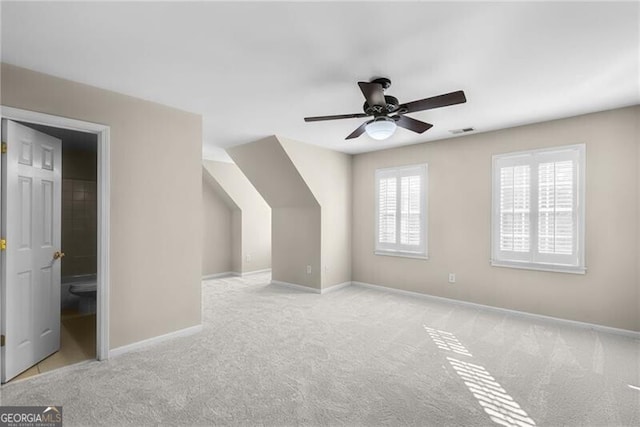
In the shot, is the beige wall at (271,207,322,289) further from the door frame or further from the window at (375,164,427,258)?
the door frame

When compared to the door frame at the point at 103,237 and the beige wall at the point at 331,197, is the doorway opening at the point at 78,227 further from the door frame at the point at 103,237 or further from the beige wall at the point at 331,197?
the beige wall at the point at 331,197

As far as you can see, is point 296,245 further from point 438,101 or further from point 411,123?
point 438,101

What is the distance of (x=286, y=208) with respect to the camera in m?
5.89

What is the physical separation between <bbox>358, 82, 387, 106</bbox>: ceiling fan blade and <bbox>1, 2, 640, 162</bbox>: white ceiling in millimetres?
200

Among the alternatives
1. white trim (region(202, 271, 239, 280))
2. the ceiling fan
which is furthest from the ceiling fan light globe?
white trim (region(202, 271, 239, 280))

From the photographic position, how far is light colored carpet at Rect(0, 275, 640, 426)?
2.12m

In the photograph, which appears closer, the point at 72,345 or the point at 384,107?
the point at 384,107

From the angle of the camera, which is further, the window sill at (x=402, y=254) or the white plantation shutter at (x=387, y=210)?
the white plantation shutter at (x=387, y=210)

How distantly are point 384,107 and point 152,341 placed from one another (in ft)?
10.4

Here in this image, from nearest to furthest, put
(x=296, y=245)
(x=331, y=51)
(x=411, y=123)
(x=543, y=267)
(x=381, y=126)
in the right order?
(x=331, y=51) → (x=381, y=126) → (x=411, y=123) → (x=543, y=267) → (x=296, y=245)

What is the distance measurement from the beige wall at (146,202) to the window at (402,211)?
312 cm

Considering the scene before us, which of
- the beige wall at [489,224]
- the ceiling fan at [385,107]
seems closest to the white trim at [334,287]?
the beige wall at [489,224]

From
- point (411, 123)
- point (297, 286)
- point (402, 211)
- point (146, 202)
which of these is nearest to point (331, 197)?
point (402, 211)

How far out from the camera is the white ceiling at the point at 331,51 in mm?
1830
